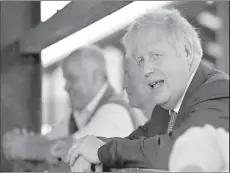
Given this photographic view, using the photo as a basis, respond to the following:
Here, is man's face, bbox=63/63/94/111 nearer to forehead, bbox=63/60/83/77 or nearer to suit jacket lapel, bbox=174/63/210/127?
forehead, bbox=63/60/83/77

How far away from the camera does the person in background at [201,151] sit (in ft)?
1.76

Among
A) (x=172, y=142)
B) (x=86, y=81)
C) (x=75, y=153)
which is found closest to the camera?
(x=172, y=142)

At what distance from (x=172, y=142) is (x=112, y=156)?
0.37ft

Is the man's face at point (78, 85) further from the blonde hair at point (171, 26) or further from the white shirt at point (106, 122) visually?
the blonde hair at point (171, 26)

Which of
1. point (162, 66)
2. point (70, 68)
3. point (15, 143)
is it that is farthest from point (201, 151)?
point (15, 143)

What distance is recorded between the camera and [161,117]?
720 mm

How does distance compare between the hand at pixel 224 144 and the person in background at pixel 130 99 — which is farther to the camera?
the person in background at pixel 130 99

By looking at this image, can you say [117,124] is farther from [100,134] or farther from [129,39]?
[129,39]

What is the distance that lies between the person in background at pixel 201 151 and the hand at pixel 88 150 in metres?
0.15

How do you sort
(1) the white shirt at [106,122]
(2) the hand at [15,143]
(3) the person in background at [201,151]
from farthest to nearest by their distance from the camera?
(2) the hand at [15,143], (1) the white shirt at [106,122], (3) the person in background at [201,151]

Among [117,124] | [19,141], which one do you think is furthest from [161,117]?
[19,141]

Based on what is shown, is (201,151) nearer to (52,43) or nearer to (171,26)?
(171,26)

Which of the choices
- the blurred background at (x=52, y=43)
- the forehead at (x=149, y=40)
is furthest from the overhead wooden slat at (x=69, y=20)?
the forehead at (x=149, y=40)

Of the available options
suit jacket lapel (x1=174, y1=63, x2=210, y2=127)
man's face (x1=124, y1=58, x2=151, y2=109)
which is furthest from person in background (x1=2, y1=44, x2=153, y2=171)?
suit jacket lapel (x1=174, y1=63, x2=210, y2=127)
